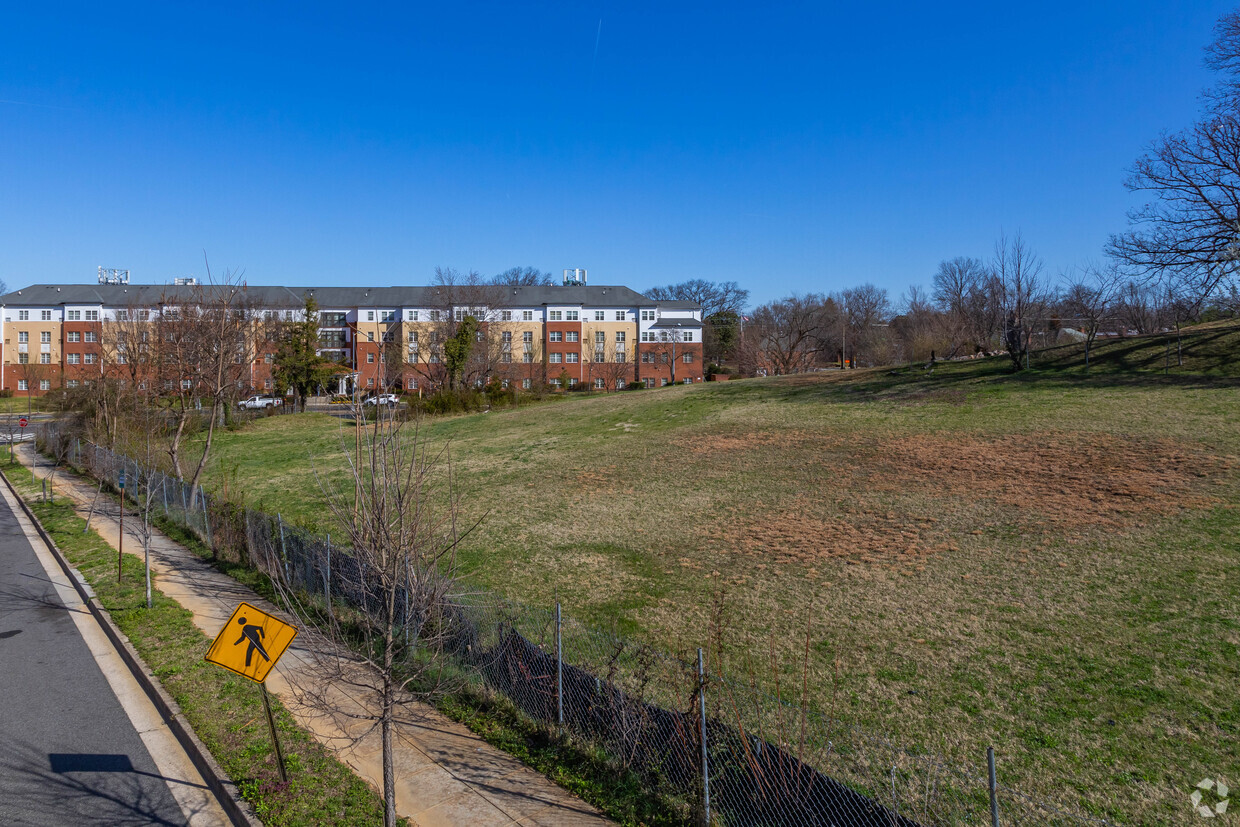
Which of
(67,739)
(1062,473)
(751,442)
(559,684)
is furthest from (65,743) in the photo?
(751,442)

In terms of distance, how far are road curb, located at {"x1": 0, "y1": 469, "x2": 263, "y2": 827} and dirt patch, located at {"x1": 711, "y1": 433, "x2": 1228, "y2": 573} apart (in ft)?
34.8

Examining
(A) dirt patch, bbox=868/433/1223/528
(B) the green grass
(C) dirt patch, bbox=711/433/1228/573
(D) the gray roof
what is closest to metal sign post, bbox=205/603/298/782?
(B) the green grass

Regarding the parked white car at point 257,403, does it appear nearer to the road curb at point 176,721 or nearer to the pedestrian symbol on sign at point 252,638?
the road curb at point 176,721

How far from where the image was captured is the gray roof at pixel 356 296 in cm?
7925

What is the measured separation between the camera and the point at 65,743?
8617mm

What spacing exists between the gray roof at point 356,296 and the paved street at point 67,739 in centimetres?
6537

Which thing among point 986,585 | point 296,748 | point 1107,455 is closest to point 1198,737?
point 986,585

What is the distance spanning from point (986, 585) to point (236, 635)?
11.9m

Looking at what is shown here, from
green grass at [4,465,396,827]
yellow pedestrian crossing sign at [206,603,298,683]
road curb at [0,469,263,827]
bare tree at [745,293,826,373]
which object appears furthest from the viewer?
bare tree at [745,293,826,373]

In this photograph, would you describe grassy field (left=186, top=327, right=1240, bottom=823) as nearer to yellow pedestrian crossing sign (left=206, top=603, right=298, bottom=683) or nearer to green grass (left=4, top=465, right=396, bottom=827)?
green grass (left=4, top=465, right=396, bottom=827)

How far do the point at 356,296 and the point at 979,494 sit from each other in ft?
259

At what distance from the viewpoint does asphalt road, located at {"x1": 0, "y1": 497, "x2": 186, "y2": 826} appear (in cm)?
723

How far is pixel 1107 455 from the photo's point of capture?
815 inches

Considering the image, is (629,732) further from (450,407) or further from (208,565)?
(450,407)
